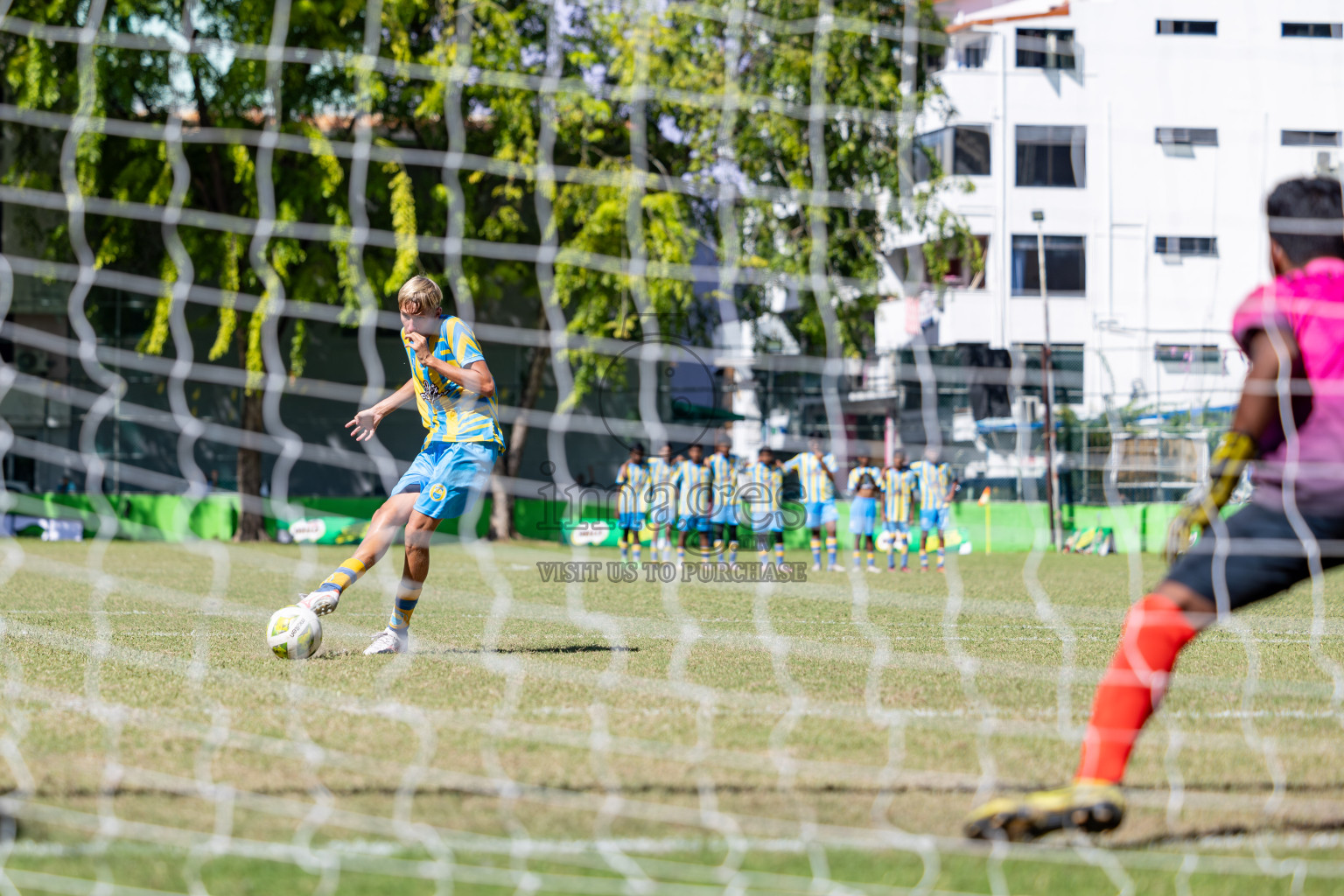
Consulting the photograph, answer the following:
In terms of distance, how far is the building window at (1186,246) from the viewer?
112 feet

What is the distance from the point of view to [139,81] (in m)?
21.3

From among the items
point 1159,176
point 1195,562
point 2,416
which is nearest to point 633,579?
point 1195,562

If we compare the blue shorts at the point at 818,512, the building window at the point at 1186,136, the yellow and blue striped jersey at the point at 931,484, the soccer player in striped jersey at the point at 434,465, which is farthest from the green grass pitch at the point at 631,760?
the building window at the point at 1186,136

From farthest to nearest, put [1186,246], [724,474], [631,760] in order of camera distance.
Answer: [1186,246] → [724,474] → [631,760]

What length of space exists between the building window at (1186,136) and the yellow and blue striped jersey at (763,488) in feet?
65.9

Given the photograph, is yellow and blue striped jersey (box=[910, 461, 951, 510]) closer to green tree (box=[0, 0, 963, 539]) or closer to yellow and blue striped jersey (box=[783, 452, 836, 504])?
yellow and blue striped jersey (box=[783, 452, 836, 504])

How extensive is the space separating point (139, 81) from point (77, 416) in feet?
42.3

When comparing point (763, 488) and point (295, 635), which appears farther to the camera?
point (763, 488)

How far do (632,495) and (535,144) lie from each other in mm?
6180

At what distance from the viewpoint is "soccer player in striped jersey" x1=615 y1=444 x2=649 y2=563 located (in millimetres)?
18016

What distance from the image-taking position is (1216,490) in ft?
11.8

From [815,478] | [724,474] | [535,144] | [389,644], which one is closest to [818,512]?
[815,478]

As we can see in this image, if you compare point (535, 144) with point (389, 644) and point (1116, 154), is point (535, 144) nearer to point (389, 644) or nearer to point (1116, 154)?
point (389, 644)

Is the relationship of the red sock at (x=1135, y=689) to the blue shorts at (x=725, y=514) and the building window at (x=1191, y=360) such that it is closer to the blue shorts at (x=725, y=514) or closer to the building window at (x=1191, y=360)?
the blue shorts at (x=725, y=514)
